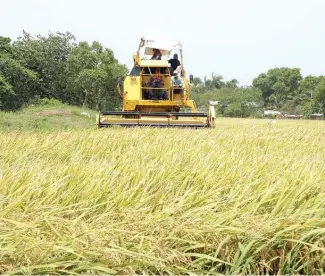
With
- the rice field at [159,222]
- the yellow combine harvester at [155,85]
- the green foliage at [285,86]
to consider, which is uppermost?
the green foliage at [285,86]

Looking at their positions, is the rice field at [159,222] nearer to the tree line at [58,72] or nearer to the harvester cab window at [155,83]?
the harvester cab window at [155,83]

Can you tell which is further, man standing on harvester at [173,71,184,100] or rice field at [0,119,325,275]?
man standing on harvester at [173,71,184,100]

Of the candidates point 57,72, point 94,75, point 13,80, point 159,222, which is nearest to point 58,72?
point 57,72

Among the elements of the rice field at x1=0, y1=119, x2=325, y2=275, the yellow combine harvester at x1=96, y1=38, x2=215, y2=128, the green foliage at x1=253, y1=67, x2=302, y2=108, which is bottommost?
the rice field at x1=0, y1=119, x2=325, y2=275

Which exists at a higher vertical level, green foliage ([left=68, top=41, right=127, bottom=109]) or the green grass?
green foliage ([left=68, top=41, right=127, bottom=109])

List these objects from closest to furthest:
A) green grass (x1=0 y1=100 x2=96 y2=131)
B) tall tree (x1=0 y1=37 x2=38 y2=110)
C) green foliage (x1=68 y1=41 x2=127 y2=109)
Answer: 1. green grass (x1=0 y1=100 x2=96 y2=131)
2. green foliage (x1=68 y1=41 x2=127 y2=109)
3. tall tree (x1=0 y1=37 x2=38 y2=110)

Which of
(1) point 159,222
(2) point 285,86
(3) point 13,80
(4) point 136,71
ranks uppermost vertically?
(2) point 285,86

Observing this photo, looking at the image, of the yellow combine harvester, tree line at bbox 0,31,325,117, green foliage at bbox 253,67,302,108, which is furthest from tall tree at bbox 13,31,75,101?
green foliage at bbox 253,67,302,108

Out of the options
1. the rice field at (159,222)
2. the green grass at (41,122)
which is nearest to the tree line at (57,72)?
the green grass at (41,122)

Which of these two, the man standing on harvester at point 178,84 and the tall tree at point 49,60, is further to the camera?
the tall tree at point 49,60

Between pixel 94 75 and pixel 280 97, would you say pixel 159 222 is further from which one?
pixel 280 97

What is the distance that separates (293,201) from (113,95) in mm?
32352

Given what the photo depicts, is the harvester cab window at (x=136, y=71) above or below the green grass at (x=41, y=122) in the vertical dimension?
above

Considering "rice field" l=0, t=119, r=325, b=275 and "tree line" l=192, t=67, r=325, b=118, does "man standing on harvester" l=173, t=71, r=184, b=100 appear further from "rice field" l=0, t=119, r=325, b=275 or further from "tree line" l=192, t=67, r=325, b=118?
"tree line" l=192, t=67, r=325, b=118
